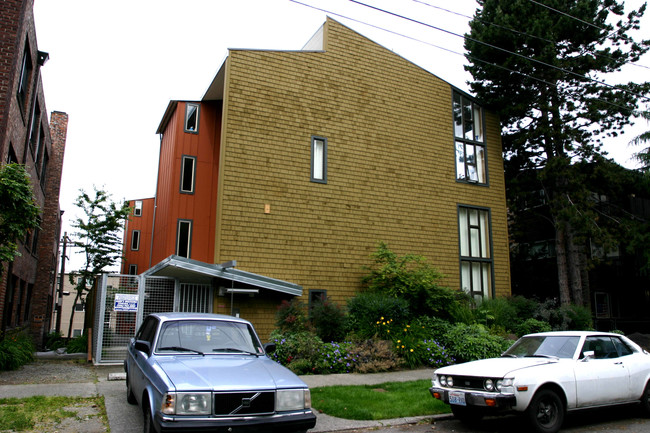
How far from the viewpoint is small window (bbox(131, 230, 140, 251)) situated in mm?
31413

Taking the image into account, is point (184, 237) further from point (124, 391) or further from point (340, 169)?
point (124, 391)

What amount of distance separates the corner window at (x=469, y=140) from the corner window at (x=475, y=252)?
4.71 feet

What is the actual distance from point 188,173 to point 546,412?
15.0 m

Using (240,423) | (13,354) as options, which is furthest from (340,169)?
(240,423)

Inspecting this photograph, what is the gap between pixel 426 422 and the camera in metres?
7.62

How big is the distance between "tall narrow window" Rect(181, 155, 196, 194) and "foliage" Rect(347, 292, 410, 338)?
7916 mm

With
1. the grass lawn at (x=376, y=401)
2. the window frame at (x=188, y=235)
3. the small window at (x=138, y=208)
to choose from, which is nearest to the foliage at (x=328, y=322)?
the grass lawn at (x=376, y=401)

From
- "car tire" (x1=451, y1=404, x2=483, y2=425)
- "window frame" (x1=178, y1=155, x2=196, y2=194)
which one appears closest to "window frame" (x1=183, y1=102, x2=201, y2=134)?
"window frame" (x1=178, y1=155, x2=196, y2=194)

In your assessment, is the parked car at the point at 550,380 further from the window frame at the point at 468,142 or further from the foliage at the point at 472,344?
the window frame at the point at 468,142

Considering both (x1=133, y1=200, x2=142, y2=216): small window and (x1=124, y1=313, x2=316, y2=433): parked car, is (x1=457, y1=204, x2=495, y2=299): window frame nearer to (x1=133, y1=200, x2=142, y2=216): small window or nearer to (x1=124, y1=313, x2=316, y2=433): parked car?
(x1=124, y1=313, x2=316, y2=433): parked car

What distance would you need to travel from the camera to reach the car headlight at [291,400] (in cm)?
542

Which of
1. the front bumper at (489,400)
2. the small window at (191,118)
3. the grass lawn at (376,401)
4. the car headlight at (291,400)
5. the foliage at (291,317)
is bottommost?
the grass lawn at (376,401)

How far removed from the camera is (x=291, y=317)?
43.7 feet

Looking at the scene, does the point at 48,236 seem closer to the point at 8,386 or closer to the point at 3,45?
the point at 3,45
